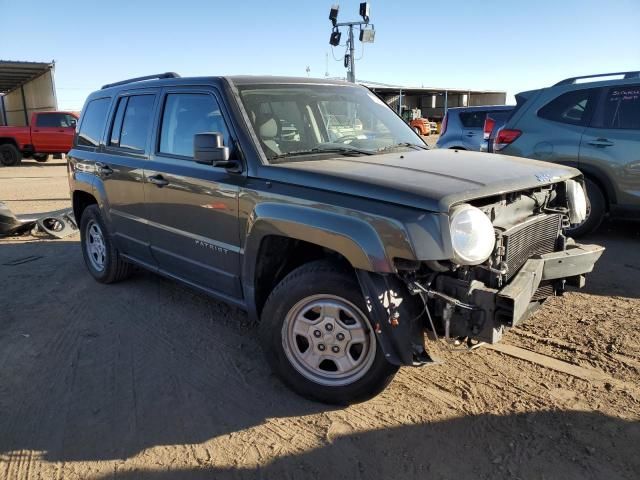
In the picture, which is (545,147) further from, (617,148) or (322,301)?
(322,301)

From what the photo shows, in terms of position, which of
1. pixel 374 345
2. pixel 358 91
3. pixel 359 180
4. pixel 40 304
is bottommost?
pixel 40 304

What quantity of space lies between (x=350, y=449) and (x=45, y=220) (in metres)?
6.72

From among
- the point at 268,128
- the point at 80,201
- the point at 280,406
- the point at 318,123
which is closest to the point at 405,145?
the point at 318,123

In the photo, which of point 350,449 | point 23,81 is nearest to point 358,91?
point 350,449

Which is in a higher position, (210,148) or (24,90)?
(24,90)

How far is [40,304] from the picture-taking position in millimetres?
4789

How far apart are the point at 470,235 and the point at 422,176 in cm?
49

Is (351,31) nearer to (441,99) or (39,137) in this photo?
(39,137)

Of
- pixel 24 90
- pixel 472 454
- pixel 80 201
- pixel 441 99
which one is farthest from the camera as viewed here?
pixel 441 99

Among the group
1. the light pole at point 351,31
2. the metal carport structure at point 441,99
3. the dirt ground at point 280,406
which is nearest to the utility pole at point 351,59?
the light pole at point 351,31

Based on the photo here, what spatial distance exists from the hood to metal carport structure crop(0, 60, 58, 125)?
76.7 ft

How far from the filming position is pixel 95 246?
5453 millimetres

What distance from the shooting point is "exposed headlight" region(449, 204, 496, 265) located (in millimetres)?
2516

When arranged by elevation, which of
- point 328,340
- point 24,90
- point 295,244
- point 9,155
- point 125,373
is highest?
point 24,90
